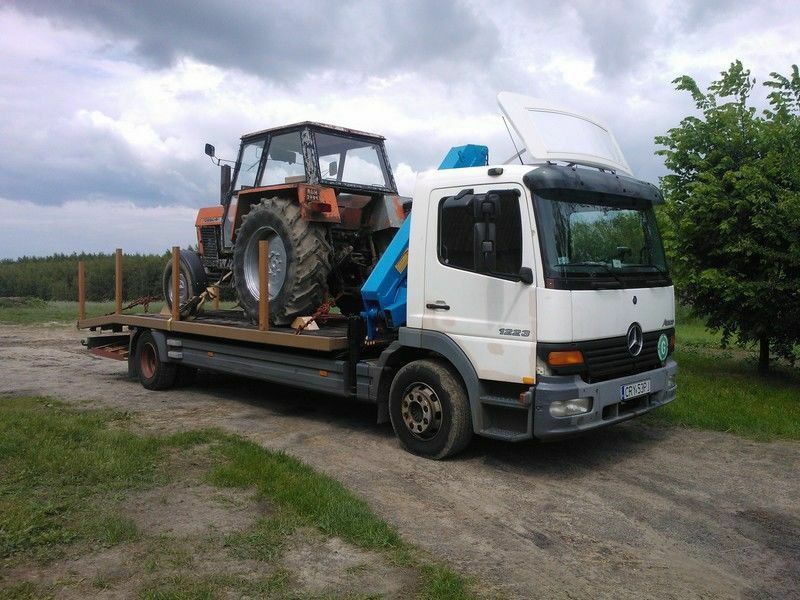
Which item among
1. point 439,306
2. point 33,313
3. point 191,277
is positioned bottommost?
point 33,313

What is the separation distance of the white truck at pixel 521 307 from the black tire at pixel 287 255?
71cm

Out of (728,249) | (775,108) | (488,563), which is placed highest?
(775,108)

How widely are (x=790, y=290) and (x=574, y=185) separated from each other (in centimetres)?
486

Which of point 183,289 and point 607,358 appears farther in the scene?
point 183,289

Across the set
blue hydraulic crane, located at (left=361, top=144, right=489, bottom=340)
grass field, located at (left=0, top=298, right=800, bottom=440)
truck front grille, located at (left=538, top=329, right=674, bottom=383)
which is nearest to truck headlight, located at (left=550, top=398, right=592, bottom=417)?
truck front grille, located at (left=538, top=329, right=674, bottom=383)

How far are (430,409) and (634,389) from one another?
1.77 meters

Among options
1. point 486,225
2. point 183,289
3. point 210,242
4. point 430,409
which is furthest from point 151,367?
point 486,225

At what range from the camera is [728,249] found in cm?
931

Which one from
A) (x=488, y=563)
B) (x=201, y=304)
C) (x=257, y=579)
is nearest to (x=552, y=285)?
(x=488, y=563)

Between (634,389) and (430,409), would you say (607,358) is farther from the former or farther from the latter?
(430,409)

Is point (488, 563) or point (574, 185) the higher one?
point (574, 185)

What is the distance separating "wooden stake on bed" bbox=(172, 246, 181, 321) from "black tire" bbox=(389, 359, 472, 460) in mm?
4247

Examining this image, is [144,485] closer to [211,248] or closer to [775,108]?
[211,248]

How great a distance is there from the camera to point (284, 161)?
8.73 metres
